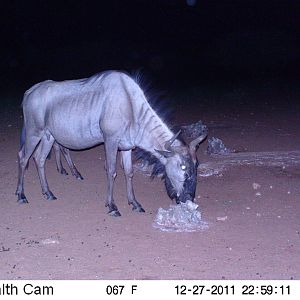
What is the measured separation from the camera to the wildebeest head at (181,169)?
7.38 meters

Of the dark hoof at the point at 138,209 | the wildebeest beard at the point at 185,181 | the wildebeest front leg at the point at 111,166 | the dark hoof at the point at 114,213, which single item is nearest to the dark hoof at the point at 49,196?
the wildebeest front leg at the point at 111,166

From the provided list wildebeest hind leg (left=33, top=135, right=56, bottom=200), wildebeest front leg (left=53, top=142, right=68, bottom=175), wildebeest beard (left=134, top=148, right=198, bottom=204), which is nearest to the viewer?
wildebeest beard (left=134, top=148, right=198, bottom=204)

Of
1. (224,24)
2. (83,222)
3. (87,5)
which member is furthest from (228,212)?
(87,5)

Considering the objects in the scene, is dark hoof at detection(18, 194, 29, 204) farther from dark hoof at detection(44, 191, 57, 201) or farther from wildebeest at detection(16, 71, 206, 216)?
dark hoof at detection(44, 191, 57, 201)

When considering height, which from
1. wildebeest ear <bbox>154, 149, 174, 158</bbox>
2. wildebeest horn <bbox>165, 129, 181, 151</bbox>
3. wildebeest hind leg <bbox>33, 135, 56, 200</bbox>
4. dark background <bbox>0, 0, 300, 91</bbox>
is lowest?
dark background <bbox>0, 0, 300, 91</bbox>

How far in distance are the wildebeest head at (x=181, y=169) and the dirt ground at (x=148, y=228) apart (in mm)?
545

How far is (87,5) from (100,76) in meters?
37.6

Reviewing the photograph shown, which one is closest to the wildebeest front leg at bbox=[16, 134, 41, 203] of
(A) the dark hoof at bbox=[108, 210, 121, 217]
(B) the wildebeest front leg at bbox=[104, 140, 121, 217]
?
(B) the wildebeest front leg at bbox=[104, 140, 121, 217]

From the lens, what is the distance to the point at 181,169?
24.2 ft

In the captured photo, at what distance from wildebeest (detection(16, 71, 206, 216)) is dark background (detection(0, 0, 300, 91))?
13977 millimetres

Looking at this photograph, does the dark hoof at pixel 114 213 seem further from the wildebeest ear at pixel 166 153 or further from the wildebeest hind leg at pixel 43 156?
the wildebeest hind leg at pixel 43 156

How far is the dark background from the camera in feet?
88.7

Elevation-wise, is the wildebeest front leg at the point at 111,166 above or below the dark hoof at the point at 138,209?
above

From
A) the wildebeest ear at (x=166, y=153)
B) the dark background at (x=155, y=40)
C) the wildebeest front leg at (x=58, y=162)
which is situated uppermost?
the wildebeest ear at (x=166, y=153)
